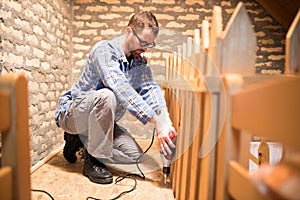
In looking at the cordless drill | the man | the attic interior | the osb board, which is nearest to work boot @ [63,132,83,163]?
the man

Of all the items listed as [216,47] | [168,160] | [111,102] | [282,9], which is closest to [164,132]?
[168,160]

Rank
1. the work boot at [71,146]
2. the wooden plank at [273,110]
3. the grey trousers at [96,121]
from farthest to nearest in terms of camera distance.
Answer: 1. the work boot at [71,146]
2. the grey trousers at [96,121]
3. the wooden plank at [273,110]

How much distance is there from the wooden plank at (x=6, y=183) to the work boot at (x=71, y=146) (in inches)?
46.3

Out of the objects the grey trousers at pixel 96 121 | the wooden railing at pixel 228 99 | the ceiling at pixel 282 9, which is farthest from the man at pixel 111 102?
the ceiling at pixel 282 9

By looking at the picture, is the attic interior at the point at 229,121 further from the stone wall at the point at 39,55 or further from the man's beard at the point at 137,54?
the stone wall at the point at 39,55

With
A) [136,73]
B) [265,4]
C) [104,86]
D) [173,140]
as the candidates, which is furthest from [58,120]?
[265,4]

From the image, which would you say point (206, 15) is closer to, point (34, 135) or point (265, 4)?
point (265, 4)

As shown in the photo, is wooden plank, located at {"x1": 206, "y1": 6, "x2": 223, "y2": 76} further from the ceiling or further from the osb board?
the ceiling

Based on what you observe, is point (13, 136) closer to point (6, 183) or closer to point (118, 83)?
point (6, 183)

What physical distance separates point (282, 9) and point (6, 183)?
2794mm

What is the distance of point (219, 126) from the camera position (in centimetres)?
66

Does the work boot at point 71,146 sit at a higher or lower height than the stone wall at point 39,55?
lower

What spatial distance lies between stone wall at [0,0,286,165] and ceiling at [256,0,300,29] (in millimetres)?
99

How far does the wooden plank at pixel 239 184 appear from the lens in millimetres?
496
